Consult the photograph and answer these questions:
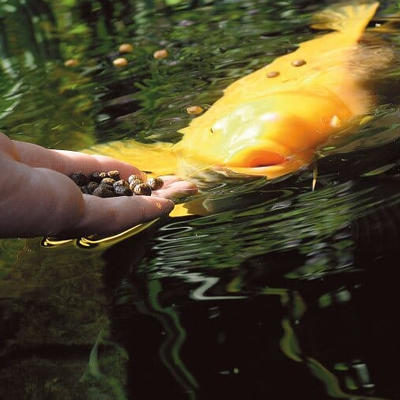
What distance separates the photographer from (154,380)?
886 millimetres

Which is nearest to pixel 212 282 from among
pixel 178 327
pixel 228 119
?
pixel 178 327

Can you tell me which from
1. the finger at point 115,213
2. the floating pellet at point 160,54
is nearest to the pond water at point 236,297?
the finger at point 115,213

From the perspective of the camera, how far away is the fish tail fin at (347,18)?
2350mm

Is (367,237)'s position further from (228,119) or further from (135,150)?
(135,150)

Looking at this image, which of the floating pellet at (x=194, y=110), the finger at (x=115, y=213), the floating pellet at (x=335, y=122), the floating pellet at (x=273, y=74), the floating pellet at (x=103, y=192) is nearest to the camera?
the finger at (x=115, y=213)

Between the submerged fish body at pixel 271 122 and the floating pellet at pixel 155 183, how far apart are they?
99 mm

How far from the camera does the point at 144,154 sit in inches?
69.8

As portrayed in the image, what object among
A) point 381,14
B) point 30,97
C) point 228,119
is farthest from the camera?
point 381,14

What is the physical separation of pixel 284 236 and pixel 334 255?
0.35ft

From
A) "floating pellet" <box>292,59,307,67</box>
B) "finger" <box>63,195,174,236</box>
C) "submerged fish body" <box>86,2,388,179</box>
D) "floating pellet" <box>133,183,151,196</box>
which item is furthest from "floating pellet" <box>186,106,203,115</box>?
"finger" <box>63,195,174,236</box>

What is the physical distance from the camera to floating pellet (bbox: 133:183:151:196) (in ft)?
4.71

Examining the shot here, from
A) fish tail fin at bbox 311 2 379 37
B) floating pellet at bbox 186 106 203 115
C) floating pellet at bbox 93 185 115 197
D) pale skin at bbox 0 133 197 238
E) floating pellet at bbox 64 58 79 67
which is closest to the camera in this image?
pale skin at bbox 0 133 197 238

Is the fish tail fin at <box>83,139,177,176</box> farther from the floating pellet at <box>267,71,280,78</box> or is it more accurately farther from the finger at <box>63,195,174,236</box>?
the floating pellet at <box>267,71,280,78</box>

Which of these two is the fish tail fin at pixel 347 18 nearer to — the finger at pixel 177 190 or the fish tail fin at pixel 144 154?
the fish tail fin at pixel 144 154
